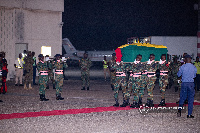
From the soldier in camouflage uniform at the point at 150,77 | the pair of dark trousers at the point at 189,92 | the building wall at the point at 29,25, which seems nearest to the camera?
the pair of dark trousers at the point at 189,92

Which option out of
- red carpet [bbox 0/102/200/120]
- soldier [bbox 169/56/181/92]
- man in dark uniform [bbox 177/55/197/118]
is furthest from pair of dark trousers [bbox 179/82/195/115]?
soldier [bbox 169/56/181/92]

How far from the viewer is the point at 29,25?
24.6 metres

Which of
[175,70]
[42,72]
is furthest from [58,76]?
[175,70]

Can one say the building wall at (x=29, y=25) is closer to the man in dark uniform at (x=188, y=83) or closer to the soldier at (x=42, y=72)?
the soldier at (x=42, y=72)

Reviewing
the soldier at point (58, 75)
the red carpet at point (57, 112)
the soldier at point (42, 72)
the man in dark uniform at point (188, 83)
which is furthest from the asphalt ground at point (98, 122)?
the soldier at point (58, 75)

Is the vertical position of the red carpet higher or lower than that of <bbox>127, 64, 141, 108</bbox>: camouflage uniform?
lower

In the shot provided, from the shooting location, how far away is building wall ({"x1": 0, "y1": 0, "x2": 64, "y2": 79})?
2298cm

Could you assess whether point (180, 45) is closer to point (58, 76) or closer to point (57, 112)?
point (58, 76)

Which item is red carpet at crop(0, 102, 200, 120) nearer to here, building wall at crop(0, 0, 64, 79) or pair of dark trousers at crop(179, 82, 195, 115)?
pair of dark trousers at crop(179, 82, 195, 115)

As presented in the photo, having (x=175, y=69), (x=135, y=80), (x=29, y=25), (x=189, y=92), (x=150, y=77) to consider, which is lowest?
(x=189, y=92)

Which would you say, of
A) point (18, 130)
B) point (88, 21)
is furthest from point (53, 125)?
point (88, 21)

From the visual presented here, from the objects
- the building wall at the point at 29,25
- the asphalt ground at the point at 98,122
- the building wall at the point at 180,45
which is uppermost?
the building wall at the point at 29,25

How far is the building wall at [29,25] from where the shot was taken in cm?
2298

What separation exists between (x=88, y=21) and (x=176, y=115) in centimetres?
6035
